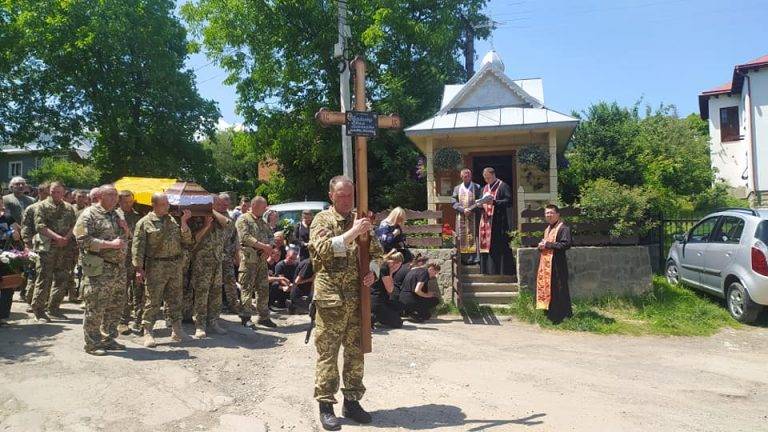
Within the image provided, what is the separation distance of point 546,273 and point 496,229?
1669 millimetres

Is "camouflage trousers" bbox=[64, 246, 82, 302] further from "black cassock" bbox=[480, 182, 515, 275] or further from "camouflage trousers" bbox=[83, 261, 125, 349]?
"black cassock" bbox=[480, 182, 515, 275]

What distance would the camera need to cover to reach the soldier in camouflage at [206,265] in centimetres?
721

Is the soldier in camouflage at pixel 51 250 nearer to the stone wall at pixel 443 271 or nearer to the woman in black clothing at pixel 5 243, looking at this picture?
the woman in black clothing at pixel 5 243

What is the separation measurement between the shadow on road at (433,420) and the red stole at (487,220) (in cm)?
566

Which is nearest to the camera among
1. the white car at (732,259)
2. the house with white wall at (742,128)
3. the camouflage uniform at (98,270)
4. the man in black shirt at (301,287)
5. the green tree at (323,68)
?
the camouflage uniform at (98,270)

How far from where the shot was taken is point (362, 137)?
4824mm

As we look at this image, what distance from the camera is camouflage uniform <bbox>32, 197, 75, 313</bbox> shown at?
764 centimetres

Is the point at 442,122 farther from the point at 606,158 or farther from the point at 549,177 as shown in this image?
the point at 606,158

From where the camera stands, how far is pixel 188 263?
732cm

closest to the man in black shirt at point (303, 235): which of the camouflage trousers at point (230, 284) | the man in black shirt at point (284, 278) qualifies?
the man in black shirt at point (284, 278)

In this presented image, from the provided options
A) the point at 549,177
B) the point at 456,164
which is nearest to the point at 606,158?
the point at 549,177

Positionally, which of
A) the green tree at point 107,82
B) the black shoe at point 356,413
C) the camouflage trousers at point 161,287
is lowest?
the black shoe at point 356,413

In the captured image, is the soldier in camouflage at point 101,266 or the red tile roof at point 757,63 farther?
the red tile roof at point 757,63

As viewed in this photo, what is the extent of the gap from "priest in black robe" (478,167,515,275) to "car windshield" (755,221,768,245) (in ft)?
12.6
